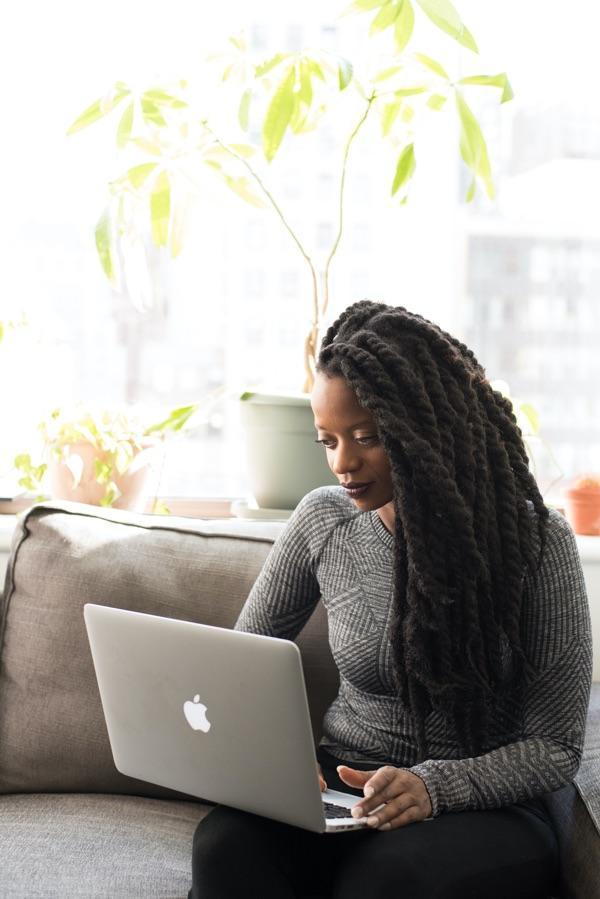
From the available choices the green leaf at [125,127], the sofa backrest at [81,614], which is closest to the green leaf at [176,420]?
the sofa backrest at [81,614]

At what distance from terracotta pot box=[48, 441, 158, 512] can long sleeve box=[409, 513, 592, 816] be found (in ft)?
2.98

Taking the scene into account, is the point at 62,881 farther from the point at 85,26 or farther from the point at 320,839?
the point at 85,26

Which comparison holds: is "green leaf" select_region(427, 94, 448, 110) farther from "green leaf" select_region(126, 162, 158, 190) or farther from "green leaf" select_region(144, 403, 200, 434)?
"green leaf" select_region(144, 403, 200, 434)

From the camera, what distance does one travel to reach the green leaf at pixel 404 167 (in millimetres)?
1909

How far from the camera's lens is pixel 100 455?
6.35 feet

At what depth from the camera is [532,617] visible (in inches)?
52.6

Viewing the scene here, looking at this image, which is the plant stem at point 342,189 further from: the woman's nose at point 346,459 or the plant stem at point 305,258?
the woman's nose at point 346,459

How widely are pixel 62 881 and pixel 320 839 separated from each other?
320mm

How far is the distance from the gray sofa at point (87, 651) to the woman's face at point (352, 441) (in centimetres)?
32

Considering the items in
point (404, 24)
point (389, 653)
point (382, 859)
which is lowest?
point (382, 859)

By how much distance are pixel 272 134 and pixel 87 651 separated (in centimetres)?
96

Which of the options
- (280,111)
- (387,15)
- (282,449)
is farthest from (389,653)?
(387,15)

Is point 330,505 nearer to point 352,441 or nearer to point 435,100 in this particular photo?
point 352,441

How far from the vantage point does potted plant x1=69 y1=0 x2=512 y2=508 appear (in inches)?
72.2
